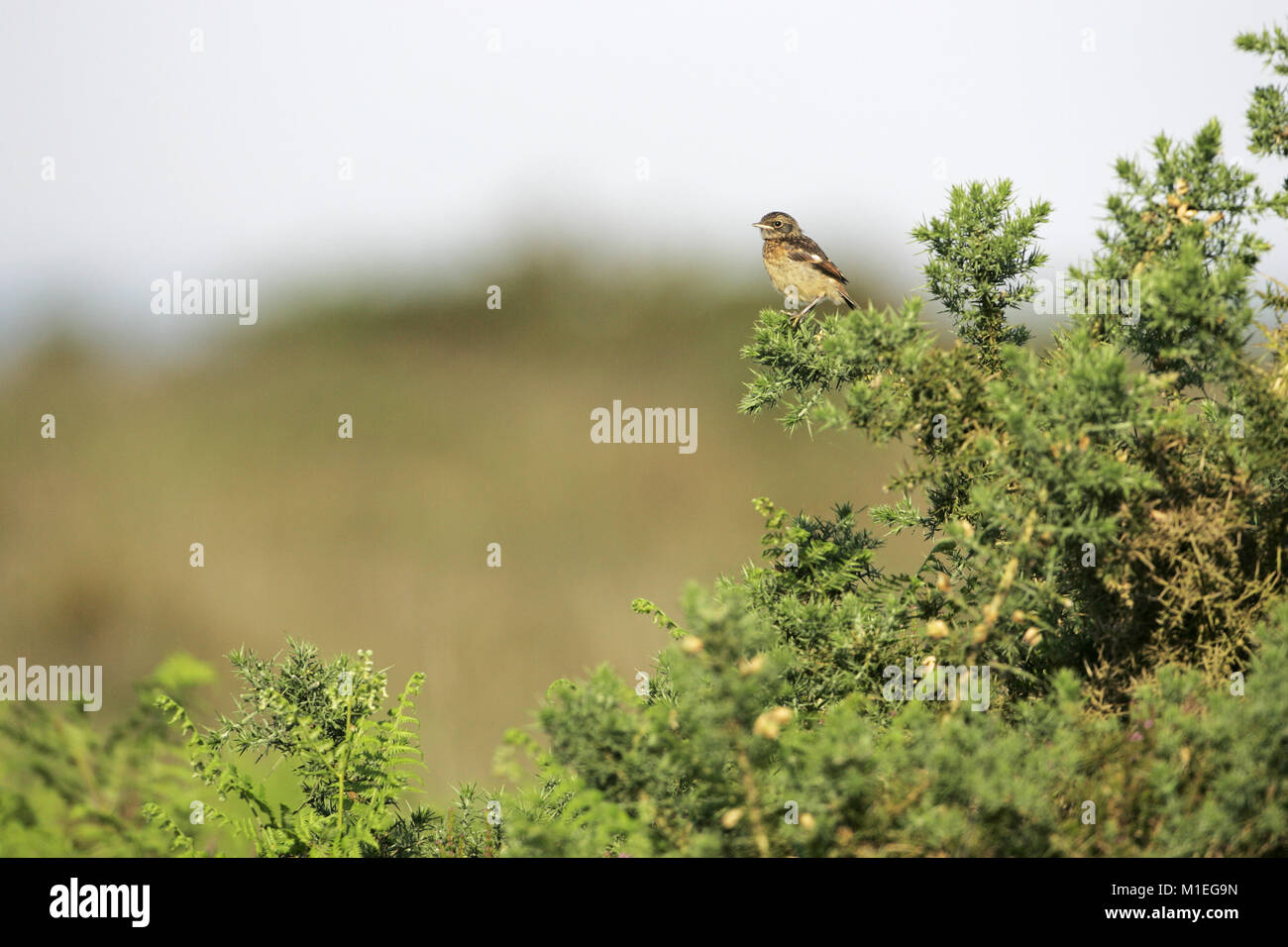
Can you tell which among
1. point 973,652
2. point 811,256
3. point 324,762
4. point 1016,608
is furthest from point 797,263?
point 324,762

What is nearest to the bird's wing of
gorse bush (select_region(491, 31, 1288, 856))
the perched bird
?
the perched bird

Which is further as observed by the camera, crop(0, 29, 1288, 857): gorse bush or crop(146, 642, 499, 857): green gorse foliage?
crop(146, 642, 499, 857): green gorse foliage

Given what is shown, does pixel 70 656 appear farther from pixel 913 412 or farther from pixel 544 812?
pixel 913 412

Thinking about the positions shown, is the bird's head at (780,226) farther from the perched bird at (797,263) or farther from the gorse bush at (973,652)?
the gorse bush at (973,652)

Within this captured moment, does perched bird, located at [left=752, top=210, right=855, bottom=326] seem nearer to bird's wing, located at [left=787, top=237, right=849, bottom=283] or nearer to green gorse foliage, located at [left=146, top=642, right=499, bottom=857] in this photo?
bird's wing, located at [left=787, top=237, right=849, bottom=283]

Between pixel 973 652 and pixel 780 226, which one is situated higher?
pixel 780 226

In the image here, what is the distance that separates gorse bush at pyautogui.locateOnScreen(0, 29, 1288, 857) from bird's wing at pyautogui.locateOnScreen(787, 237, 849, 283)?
11.3 feet

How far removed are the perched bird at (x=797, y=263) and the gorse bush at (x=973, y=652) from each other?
347cm

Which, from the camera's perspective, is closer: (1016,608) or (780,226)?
(1016,608)

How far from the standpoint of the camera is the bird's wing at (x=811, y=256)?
6766 millimetres

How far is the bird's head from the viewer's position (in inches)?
276

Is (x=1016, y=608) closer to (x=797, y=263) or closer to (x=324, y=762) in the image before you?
(x=324, y=762)

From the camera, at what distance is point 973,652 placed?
2.37 metres

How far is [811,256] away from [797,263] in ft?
0.42
